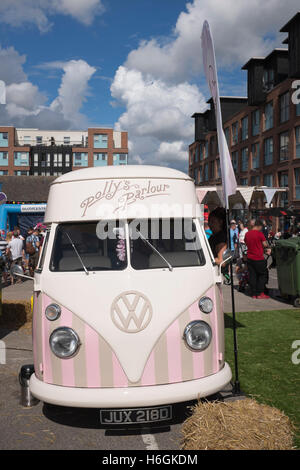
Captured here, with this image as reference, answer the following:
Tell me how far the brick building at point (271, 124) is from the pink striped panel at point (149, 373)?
3344 centimetres

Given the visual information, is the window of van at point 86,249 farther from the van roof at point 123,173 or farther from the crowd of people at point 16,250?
the crowd of people at point 16,250

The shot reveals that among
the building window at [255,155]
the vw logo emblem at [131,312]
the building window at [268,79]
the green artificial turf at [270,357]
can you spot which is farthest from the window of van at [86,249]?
the building window at [255,155]

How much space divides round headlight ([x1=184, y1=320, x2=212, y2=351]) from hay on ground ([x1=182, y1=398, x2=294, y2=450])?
0.53 m

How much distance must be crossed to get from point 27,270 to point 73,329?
14585mm

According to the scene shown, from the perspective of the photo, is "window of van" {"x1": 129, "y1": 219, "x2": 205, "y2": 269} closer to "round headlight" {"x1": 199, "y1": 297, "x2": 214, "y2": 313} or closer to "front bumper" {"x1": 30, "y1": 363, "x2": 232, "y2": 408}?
"round headlight" {"x1": 199, "y1": 297, "x2": 214, "y2": 313}

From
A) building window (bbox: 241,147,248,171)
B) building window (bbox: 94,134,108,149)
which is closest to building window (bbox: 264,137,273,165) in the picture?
building window (bbox: 241,147,248,171)

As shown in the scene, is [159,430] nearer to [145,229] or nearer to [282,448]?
[282,448]

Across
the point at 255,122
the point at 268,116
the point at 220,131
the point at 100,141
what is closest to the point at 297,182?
the point at 268,116

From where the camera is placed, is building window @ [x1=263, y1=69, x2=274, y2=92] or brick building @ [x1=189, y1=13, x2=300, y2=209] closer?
brick building @ [x1=189, y1=13, x2=300, y2=209]

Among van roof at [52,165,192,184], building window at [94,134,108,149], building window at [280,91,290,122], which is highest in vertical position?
building window at [94,134,108,149]

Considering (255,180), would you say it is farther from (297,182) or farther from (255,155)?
(297,182)

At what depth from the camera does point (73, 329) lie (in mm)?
3977

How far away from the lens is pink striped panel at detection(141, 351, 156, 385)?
12.8 feet
